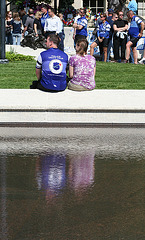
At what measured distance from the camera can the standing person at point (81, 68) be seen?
37.3 ft

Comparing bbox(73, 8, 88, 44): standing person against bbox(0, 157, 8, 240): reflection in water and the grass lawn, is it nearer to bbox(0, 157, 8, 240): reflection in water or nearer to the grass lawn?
the grass lawn

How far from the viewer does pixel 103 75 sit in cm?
1622

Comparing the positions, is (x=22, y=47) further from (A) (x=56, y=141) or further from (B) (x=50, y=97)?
(A) (x=56, y=141)

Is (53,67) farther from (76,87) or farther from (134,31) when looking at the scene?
(134,31)

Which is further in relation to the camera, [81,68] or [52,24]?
[52,24]

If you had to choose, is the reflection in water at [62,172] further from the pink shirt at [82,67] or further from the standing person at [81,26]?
the standing person at [81,26]

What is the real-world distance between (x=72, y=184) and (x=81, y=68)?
5.40m

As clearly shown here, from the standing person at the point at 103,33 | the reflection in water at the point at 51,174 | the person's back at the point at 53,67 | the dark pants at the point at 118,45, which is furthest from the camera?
the dark pants at the point at 118,45

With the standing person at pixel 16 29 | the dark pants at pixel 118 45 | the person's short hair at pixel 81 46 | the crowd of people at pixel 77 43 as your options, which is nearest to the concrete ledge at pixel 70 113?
the crowd of people at pixel 77 43

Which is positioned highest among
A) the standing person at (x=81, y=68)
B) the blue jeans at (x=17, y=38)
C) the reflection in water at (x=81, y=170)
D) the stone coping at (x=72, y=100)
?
the blue jeans at (x=17, y=38)

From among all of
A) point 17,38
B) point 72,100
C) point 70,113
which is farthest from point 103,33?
point 70,113

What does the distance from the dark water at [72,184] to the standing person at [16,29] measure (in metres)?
14.8

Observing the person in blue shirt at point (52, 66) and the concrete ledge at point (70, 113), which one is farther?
the person in blue shirt at point (52, 66)

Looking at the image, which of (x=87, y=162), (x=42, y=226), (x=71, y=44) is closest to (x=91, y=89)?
(x=87, y=162)
